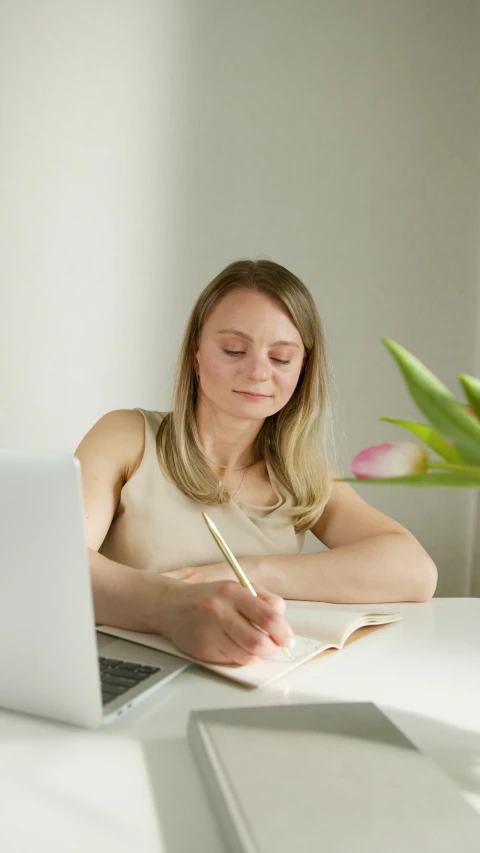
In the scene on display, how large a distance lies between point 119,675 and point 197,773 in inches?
8.5

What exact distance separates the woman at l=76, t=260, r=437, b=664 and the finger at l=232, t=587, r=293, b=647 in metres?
0.35

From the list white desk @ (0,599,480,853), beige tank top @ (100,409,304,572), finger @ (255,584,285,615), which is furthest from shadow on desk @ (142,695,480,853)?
beige tank top @ (100,409,304,572)

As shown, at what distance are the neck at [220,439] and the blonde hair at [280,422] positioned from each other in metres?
0.02

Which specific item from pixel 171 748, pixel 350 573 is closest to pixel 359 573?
pixel 350 573

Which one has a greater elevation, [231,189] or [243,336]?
[231,189]

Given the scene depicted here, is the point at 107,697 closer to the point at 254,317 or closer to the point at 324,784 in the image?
the point at 324,784

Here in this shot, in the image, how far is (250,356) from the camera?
5.00 ft

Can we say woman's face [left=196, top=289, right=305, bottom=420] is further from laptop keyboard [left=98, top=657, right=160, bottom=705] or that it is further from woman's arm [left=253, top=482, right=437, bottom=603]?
laptop keyboard [left=98, top=657, right=160, bottom=705]

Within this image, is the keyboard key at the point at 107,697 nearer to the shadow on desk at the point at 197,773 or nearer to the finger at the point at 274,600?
the shadow on desk at the point at 197,773

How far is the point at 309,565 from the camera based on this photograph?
4.31ft

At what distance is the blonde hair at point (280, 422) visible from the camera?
1582 mm

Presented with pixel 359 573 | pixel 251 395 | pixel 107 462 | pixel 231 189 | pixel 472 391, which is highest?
pixel 231 189

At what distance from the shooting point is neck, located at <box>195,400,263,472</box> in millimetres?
1656

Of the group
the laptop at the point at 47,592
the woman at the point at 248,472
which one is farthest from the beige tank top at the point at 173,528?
the laptop at the point at 47,592
